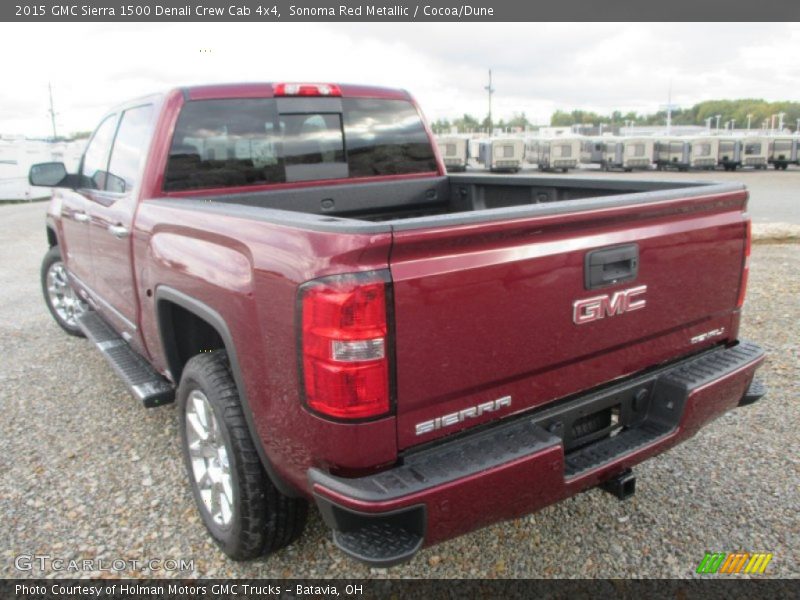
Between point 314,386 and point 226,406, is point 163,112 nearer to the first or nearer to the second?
point 226,406

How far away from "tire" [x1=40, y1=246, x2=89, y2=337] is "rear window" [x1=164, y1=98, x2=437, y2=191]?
2754 mm

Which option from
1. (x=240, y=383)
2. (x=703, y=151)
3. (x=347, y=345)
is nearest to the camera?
(x=347, y=345)

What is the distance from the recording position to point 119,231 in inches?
138

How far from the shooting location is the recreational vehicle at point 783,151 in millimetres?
31703

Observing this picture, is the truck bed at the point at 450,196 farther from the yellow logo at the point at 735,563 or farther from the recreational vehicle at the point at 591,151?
the recreational vehicle at the point at 591,151

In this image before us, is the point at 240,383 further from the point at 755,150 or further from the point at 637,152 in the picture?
the point at 755,150

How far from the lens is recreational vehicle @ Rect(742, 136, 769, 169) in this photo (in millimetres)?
31438

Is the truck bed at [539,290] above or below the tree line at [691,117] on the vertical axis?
below

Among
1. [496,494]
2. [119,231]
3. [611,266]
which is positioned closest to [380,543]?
[496,494]

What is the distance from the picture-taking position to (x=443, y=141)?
105 ft

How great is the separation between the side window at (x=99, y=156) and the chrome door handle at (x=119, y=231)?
2.18ft

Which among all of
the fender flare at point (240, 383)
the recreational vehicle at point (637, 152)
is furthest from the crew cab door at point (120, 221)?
the recreational vehicle at point (637, 152)

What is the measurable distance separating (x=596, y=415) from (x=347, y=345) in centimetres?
121

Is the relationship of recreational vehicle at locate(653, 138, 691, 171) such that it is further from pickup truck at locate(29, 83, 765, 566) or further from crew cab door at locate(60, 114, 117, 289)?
crew cab door at locate(60, 114, 117, 289)
